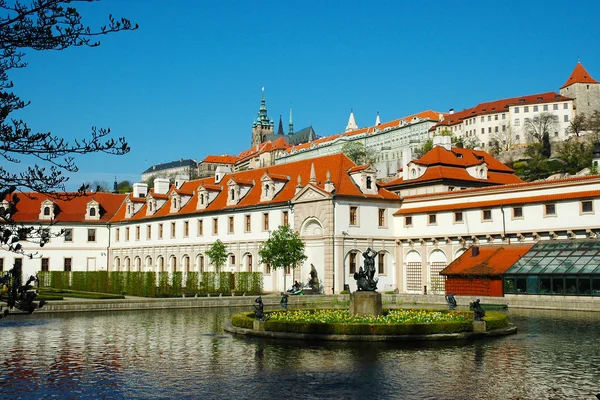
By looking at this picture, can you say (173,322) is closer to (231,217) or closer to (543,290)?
(543,290)

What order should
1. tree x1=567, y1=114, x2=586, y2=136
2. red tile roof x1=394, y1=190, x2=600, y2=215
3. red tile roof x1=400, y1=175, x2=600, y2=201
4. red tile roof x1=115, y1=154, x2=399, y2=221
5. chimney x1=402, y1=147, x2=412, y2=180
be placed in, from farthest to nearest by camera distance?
tree x1=567, y1=114, x2=586, y2=136 → chimney x1=402, y1=147, x2=412, y2=180 → red tile roof x1=115, y1=154, x2=399, y2=221 → red tile roof x1=400, y1=175, x2=600, y2=201 → red tile roof x1=394, y1=190, x2=600, y2=215

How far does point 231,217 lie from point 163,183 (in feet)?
81.5

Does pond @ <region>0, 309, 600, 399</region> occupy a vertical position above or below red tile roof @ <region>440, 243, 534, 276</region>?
below

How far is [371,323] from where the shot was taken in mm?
25547

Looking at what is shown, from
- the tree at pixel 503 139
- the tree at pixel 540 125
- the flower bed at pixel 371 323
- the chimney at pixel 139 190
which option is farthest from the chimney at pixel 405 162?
the tree at pixel 540 125

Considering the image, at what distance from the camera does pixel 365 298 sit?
1109 inches

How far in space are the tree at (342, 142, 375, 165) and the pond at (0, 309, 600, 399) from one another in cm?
12787

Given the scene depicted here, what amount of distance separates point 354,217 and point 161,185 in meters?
38.1

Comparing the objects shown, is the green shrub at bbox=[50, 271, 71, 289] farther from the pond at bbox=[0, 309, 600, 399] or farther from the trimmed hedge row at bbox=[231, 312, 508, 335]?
the trimmed hedge row at bbox=[231, 312, 508, 335]

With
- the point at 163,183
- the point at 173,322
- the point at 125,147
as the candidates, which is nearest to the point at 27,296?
the point at 125,147

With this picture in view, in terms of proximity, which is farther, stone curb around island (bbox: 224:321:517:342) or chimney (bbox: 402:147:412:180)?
chimney (bbox: 402:147:412:180)

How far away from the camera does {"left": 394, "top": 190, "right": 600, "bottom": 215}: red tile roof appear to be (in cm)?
4484

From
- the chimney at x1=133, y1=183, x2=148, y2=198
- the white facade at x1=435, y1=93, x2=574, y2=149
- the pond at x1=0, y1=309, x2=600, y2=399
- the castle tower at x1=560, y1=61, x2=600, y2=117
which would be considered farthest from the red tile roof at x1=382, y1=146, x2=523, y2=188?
the castle tower at x1=560, y1=61, x2=600, y2=117

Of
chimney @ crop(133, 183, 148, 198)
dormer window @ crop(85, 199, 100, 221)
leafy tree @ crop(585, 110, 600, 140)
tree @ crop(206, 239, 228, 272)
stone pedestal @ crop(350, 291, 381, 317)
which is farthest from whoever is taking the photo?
leafy tree @ crop(585, 110, 600, 140)
